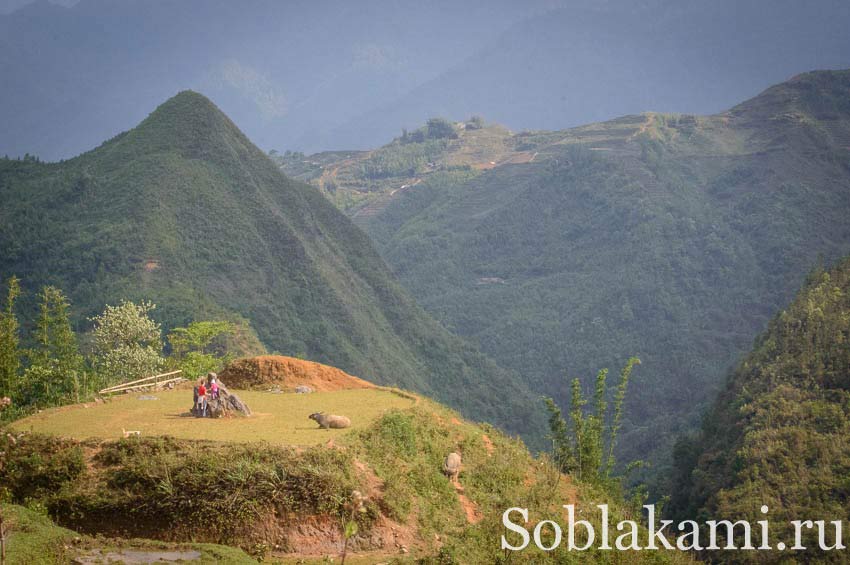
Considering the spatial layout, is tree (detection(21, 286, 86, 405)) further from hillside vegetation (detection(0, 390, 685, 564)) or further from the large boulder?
hillside vegetation (detection(0, 390, 685, 564))

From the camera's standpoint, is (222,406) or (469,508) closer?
(469,508)

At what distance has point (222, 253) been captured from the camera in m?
61.8

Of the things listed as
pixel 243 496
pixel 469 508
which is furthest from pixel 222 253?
pixel 243 496

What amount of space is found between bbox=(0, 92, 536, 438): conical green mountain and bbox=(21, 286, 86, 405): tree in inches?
648

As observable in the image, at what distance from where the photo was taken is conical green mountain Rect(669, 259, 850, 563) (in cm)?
3011

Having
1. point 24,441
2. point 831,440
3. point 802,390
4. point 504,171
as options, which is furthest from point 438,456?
point 504,171

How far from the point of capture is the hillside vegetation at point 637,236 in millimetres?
90000

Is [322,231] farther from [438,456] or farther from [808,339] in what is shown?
[438,456]

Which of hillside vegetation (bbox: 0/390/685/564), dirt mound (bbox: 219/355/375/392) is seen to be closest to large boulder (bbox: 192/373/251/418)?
hillside vegetation (bbox: 0/390/685/564)

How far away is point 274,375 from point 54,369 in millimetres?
8412

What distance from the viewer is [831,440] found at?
3281 centimetres

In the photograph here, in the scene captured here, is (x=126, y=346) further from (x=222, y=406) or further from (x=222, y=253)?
(x=222, y=253)

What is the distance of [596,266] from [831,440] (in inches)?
3117

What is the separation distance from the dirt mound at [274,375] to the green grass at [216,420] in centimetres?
118
